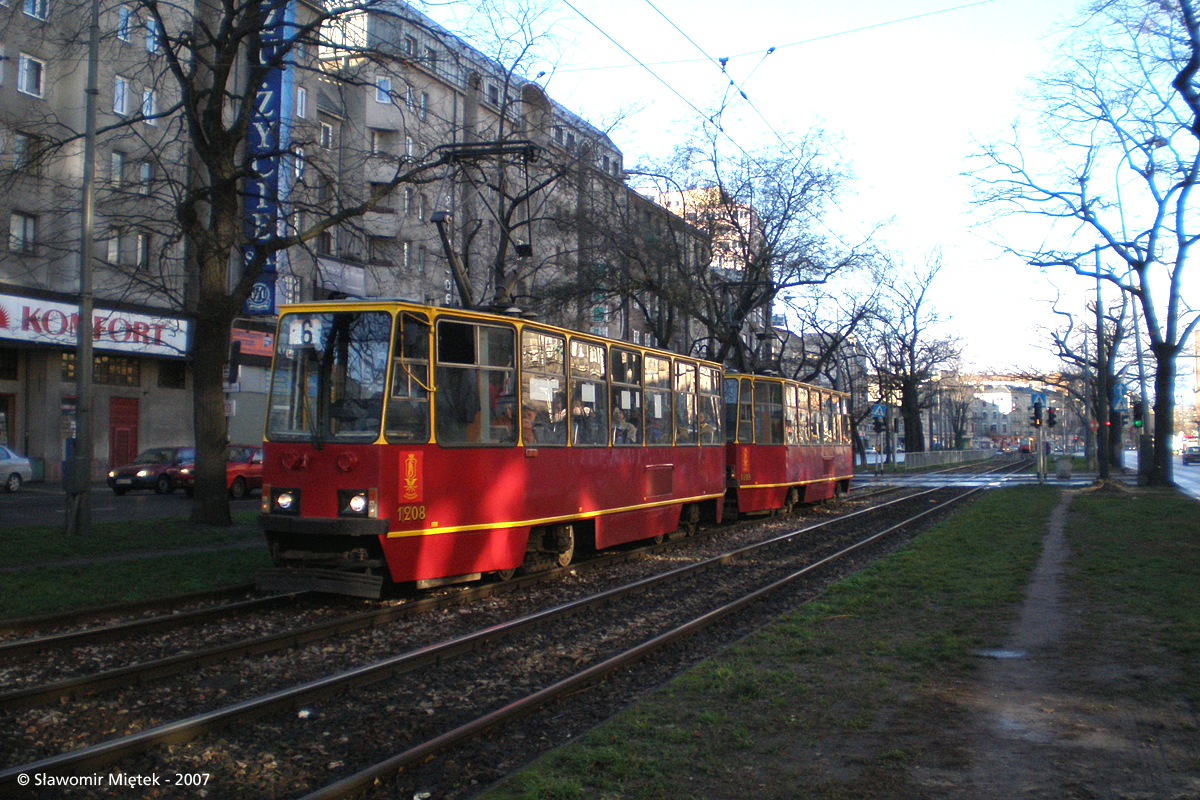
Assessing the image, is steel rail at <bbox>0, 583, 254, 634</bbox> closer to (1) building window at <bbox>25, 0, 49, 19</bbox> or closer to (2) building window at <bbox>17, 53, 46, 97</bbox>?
(1) building window at <bbox>25, 0, 49, 19</bbox>

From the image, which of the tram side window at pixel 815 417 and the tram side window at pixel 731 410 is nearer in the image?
the tram side window at pixel 731 410

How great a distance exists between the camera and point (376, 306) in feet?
32.2

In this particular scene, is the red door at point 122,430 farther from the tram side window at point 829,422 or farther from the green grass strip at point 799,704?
the green grass strip at point 799,704

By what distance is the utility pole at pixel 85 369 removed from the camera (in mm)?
14883

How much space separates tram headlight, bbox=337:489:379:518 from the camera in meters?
9.41

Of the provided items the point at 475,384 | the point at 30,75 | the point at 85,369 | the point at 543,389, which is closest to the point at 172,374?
the point at 30,75

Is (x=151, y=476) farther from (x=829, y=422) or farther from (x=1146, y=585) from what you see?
(x=1146, y=585)

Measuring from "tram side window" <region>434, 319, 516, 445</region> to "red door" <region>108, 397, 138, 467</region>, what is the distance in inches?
1059

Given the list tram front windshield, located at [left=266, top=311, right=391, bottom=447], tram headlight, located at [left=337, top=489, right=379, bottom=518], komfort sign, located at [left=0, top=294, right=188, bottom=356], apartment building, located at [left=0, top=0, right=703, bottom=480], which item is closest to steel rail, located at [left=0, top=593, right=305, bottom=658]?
tram headlight, located at [left=337, top=489, right=379, bottom=518]

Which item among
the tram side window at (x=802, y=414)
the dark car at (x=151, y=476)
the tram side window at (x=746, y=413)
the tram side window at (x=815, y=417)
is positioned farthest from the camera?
the dark car at (x=151, y=476)

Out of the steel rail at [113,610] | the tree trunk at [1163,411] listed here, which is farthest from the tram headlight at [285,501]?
the tree trunk at [1163,411]

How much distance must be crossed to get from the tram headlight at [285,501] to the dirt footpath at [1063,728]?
20.9ft

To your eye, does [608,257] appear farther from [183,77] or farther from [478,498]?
[478,498]

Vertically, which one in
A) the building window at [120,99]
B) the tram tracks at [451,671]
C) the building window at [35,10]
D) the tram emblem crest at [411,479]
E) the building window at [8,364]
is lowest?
the tram tracks at [451,671]
